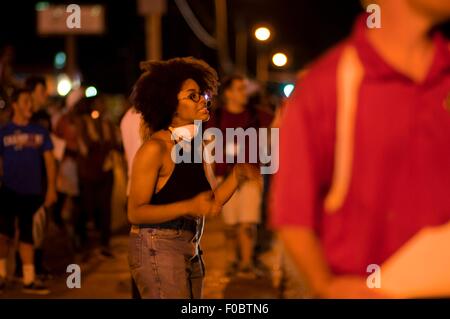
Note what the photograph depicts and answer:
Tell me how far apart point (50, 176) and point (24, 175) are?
0.76ft

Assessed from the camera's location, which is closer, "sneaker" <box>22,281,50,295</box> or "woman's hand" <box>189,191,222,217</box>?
"woman's hand" <box>189,191,222,217</box>

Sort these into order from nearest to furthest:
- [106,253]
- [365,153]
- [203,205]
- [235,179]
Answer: [365,153] → [203,205] → [235,179] → [106,253]

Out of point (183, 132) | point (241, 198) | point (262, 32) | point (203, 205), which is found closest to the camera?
point (203, 205)

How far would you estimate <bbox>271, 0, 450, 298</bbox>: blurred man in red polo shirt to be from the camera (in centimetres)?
200

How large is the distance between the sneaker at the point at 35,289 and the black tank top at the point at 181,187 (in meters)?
4.19

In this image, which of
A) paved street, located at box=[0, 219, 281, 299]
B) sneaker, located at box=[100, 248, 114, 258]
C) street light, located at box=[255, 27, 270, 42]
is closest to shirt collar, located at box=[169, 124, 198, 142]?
paved street, located at box=[0, 219, 281, 299]

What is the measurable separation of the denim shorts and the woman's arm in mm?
132

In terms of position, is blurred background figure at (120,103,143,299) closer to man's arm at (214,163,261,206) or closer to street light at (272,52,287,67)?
man's arm at (214,163,261,206)

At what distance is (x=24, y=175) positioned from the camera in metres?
8.07

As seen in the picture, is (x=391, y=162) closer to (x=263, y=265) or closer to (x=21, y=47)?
(x=263, y=265)

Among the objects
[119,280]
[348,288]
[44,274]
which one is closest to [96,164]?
[44,274]

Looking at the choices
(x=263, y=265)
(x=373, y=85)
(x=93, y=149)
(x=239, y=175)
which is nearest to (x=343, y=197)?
(x=373, y=85)

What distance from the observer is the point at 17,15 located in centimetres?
4694

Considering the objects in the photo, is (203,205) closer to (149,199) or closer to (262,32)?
(149,199)
